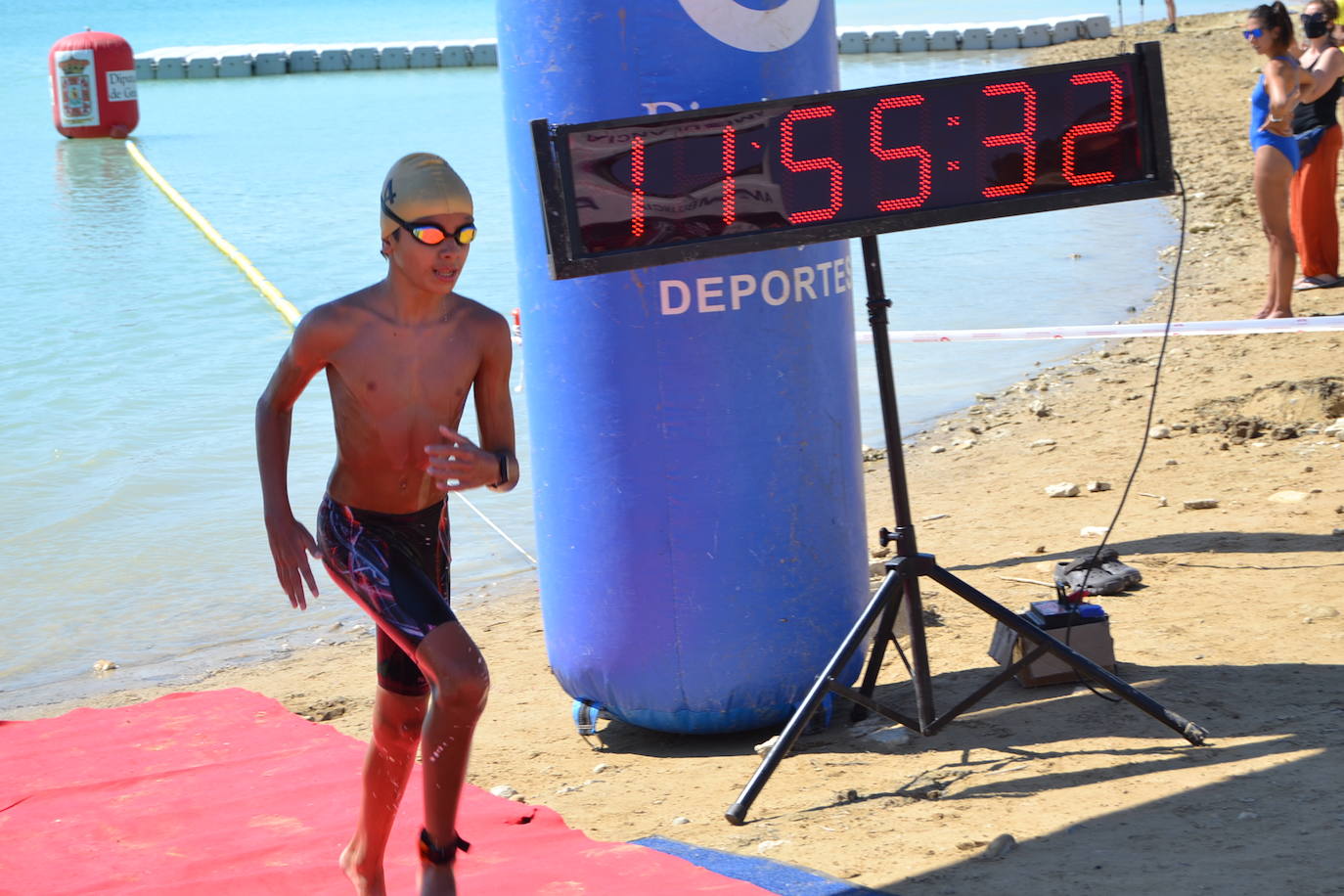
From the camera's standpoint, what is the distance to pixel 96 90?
100 ft

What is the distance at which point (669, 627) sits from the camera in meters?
5.02

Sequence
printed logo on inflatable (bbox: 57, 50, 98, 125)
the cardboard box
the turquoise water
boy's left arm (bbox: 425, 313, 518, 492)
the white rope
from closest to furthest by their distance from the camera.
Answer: boy's left arm (bbox: 425, 313, 518, 492) → the cardboard box → the turquoise water → the white rope → printed logo on inflatable (bbox: 57, 50, 98, 125)

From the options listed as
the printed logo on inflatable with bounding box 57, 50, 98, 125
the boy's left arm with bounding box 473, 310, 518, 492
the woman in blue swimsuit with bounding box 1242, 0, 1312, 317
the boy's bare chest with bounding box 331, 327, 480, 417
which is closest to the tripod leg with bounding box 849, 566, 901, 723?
the boy's left arm with bounding box 473, 310, 518, 492

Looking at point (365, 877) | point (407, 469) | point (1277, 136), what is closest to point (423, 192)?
point (407, 469)

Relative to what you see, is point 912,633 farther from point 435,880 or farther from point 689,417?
point 435,880

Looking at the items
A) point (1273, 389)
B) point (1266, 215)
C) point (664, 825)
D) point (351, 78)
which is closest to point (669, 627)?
point (664, 825)

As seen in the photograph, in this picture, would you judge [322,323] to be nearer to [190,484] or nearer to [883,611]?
[883,611]

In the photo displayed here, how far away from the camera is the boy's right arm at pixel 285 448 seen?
3693 millimetres

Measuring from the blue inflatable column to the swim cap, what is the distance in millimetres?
1198

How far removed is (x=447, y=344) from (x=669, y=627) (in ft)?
5.30

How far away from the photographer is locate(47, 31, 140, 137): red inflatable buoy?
30.4 meters

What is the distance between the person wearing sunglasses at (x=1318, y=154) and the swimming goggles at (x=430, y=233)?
8.92 m

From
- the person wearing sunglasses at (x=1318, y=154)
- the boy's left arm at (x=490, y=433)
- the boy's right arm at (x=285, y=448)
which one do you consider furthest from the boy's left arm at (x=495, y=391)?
the person wearing sunglasses at (x=1318, y=154)

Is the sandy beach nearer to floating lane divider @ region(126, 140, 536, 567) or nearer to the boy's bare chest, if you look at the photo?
floating lane divider @ region(126, 140, 536, 567)
